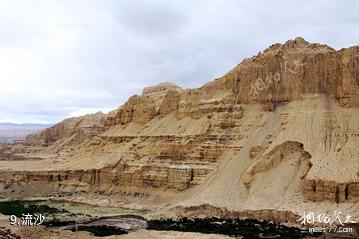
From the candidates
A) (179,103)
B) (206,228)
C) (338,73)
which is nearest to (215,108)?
(179,103)

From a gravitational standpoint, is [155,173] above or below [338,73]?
below

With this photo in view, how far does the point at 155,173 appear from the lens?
66625mm

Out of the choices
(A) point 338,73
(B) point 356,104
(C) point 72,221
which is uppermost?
(A) point 338,73

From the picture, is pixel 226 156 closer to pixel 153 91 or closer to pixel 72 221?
pixel 72 221

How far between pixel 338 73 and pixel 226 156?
16356 millimetres

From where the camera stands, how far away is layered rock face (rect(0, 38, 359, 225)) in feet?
177

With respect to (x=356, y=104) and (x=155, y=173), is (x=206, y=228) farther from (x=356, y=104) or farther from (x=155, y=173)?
(x=356, y=104)

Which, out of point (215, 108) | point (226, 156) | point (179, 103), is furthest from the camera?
point (179, 103)

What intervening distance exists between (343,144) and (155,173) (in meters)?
23.4

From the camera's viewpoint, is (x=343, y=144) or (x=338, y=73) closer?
(x=343, y=144)

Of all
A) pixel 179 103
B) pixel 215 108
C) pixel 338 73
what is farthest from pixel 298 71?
pixel 179 103

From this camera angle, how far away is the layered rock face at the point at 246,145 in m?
54.1

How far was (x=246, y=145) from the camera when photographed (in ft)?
209

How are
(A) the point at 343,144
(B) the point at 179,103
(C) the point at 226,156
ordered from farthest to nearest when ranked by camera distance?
(B) the point at 179,103 → (C) the point at 226,156 → (A) the point at 343,144
